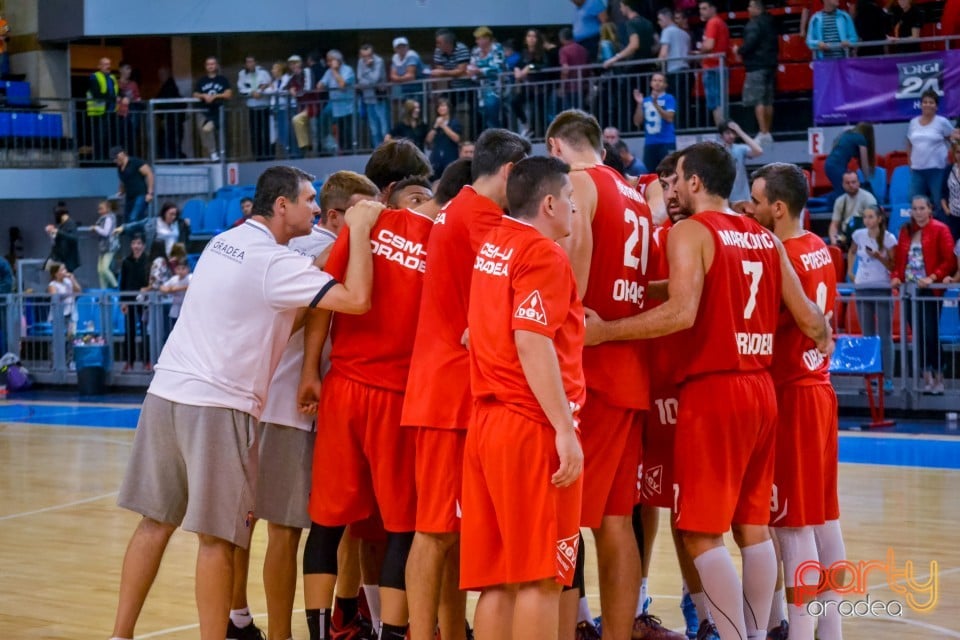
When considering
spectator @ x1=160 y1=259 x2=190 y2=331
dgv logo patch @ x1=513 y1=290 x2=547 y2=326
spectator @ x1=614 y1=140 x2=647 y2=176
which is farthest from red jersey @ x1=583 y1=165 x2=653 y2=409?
spectator @ x1=160 y1=259 x2=190 y2=331

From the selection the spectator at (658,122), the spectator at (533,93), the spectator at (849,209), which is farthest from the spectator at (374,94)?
the spectator at (849,209)

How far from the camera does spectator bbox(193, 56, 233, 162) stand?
876 inches

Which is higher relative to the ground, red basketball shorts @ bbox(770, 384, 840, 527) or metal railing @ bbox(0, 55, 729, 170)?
metal railing @ bbox(0, 55, 729, 170)

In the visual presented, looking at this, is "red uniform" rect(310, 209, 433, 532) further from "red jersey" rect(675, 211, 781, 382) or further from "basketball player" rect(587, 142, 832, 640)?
"red jersey" rect(675, 211, 781, 382)

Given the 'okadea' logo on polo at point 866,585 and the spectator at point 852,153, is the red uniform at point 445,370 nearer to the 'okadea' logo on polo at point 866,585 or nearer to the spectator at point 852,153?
the 'okadea' logo on polo at point 866,585

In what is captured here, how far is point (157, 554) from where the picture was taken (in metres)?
5.79

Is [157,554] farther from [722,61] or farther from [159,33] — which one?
[159,33]

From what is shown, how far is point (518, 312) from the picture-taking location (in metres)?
4.81

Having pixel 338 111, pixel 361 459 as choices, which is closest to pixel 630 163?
pixel 338 111

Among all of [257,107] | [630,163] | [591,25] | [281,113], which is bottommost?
[630,163]

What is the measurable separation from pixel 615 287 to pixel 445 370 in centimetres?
87

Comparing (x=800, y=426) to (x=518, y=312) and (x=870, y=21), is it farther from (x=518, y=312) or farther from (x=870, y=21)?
(x=870, y=21)

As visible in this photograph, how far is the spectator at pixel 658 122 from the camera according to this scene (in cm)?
1645

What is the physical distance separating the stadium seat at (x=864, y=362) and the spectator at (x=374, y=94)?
9.08 meters
